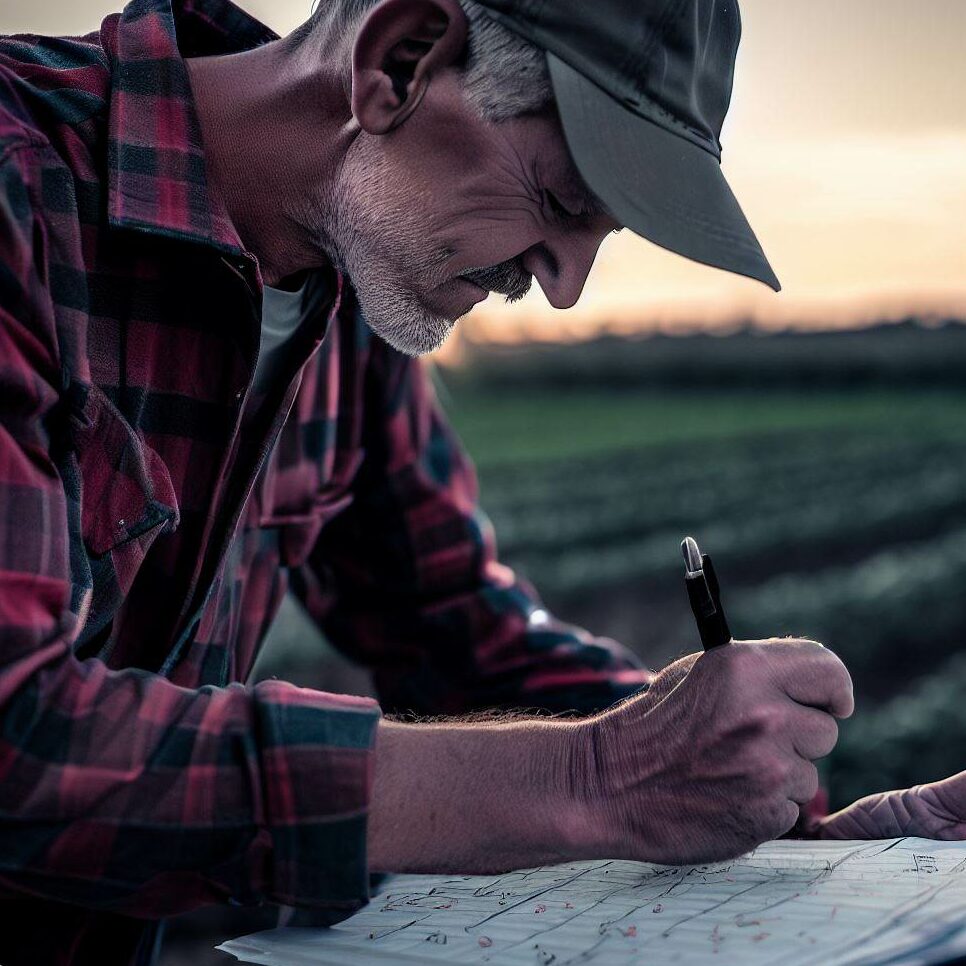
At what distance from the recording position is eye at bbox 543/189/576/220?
1.57m

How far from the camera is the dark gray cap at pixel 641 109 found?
1437mm

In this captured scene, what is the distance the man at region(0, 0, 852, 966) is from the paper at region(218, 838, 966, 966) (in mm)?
71

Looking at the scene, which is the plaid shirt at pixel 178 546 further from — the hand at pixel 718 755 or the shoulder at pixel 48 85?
the hand at pixel 718 755

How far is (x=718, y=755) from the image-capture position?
4.27ft

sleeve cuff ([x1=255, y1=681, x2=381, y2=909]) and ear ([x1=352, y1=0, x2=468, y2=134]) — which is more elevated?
ear ([x1=352, y1=0, x2=468, y2=134])

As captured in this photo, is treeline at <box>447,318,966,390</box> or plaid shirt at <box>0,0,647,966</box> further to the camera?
treeline at <box>447,318,966,390</box>

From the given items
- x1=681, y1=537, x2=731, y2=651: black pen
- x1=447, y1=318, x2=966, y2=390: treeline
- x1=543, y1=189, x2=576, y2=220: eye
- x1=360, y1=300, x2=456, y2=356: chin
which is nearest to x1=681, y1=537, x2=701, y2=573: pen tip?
x1=681, y1=537, x2=731, y2=651: black pen

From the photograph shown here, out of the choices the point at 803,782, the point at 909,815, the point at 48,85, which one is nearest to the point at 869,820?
the point at 909,815

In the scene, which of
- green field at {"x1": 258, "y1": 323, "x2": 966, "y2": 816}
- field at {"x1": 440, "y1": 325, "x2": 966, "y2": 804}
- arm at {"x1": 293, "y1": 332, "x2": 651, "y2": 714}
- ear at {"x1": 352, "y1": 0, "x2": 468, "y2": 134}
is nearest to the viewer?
ear at {"x1": 352, "y1": 0, "x2": 468, "y2": 134}

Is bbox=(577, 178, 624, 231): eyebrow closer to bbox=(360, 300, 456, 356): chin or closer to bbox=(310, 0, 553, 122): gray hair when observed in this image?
bbox=(310, 0, 553, 122): gray hair

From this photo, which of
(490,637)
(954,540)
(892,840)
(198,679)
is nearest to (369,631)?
(490,637)

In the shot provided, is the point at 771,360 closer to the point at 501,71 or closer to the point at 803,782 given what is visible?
the point at 501,71

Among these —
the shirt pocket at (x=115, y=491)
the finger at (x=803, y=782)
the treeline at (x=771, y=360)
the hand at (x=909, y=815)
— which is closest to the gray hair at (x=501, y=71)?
the shirt pocket at (x=115, y=491)

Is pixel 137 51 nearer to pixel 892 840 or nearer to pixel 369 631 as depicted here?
pixel 369 631
